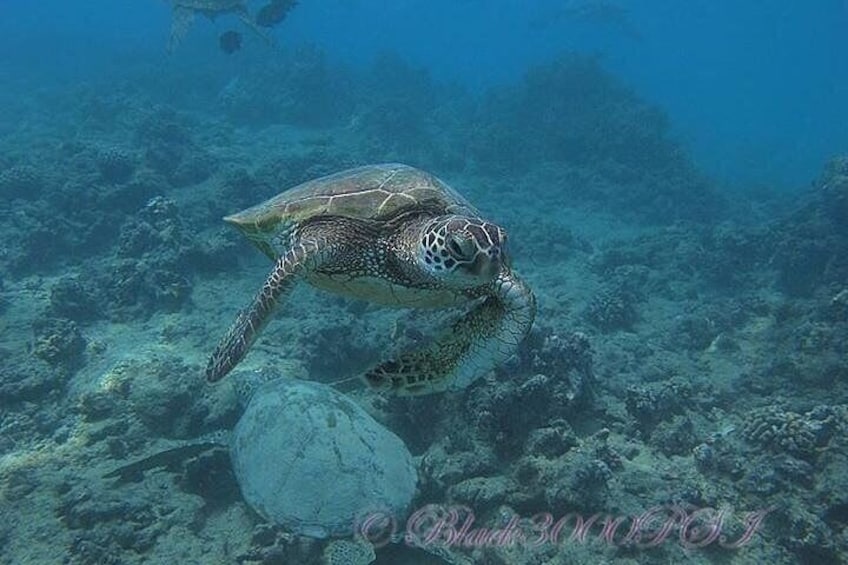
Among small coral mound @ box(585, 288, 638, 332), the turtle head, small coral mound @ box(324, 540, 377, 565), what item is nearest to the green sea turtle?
small coral mound @ box(585, 288, 638, 332)

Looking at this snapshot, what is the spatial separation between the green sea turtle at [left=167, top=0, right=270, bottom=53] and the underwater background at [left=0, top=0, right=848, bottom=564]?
10 centimetres

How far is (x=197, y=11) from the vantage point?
66.3ft

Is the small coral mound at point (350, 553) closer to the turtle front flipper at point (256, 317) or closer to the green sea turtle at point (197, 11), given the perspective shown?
the turtle front flipper at point (256, 317)

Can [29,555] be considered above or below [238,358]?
below

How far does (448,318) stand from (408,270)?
3.44 meters

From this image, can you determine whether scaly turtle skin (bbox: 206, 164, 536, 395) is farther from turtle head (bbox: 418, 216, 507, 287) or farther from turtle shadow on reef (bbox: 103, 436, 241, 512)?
turtle shadow on reef (bbox: 103, 436, 241, 512)

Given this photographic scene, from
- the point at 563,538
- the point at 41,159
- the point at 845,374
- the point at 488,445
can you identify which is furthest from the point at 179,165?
the point at 845,374

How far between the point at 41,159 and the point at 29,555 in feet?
51.5

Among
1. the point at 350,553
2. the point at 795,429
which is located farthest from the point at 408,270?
the point at 795,429

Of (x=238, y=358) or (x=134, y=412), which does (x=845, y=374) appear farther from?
(x=134, y=412)

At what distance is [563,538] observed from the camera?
523 cm

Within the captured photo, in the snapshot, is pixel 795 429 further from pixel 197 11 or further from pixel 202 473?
pixel 197 11

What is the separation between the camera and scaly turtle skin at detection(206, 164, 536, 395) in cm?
387

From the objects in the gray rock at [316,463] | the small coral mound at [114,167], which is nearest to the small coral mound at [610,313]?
the gray rock at [316,463]
